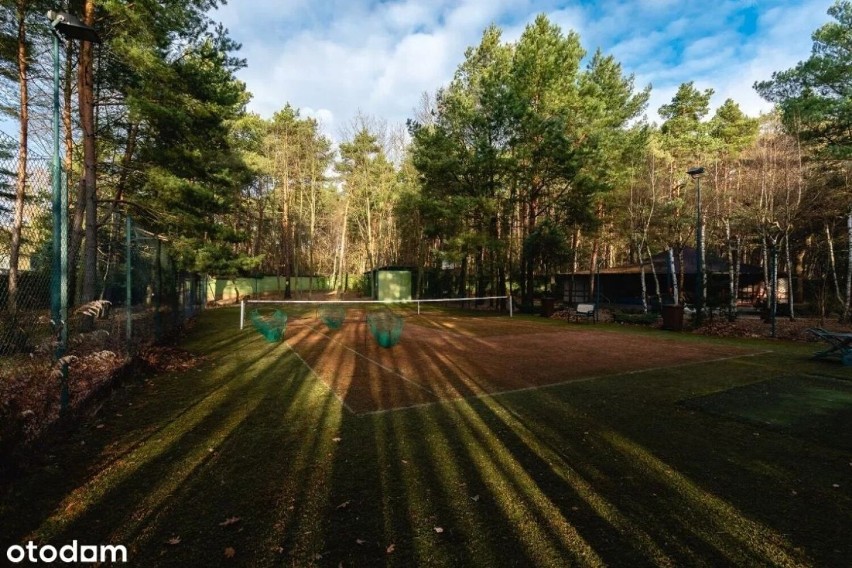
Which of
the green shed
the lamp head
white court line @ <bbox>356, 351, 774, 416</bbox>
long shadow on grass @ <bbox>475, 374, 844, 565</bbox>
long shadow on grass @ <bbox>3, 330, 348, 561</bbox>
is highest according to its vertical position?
the lamp head

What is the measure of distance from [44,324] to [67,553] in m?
5.05

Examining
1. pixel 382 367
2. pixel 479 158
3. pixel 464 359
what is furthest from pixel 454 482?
pixel 479 158

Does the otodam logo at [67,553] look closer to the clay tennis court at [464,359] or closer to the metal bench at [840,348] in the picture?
the clay tennis court at [464,359]

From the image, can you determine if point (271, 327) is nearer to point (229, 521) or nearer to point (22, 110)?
point (229, 521)

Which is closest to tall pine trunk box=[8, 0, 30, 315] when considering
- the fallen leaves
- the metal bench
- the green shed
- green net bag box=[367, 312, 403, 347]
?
the fallen leaves

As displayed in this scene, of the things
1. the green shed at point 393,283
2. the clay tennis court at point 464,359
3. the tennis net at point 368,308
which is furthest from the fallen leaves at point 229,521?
the green shed at point 393,283

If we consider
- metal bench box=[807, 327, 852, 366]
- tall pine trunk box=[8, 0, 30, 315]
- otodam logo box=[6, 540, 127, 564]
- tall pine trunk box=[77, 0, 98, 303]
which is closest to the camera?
otodam logo box=[6, 540, 127, 564]

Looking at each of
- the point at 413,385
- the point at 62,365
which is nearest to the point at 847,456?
the point at 413,385

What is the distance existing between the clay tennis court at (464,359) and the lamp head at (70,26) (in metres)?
5.33

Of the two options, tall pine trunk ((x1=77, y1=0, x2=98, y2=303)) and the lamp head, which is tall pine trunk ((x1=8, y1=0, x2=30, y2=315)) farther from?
the lamp head

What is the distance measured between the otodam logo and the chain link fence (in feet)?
3.98

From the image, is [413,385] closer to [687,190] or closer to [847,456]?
[847,456]

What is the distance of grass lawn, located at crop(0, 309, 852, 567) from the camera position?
2342 mm

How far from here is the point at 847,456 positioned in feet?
11.7
